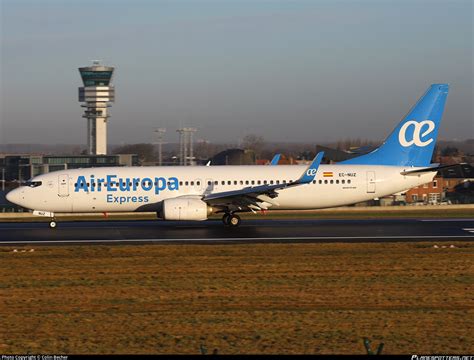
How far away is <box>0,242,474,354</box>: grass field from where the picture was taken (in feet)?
41.9

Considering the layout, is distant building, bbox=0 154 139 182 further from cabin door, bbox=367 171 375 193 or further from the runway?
cabin door, bbox=367 171 375 193

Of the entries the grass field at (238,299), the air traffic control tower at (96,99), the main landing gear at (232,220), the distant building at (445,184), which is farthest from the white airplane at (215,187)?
the air traffic control tower at (96,99)

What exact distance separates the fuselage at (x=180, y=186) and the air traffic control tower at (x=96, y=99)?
11434 centimetres

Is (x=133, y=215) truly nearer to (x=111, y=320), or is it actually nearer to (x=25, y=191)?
(x=25, y=191)

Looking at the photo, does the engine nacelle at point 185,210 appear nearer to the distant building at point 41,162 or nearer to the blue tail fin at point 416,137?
the blue tail fin at point 416,137

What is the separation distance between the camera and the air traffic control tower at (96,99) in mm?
147875

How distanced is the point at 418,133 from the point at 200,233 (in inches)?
477

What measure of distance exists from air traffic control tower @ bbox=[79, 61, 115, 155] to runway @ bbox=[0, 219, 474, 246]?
113165 millimetres

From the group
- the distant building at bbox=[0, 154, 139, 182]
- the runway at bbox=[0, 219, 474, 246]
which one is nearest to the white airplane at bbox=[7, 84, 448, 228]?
the runway at bbox=[0, 219, 474, 246]

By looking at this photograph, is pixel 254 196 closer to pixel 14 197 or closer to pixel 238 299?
pixel 14 197

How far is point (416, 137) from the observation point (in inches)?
1398

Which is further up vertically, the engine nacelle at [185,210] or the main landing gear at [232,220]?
the engine nacelle at [185,210]

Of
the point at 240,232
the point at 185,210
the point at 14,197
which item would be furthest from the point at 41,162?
the point at 240,232

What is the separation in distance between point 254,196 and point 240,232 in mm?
2347
